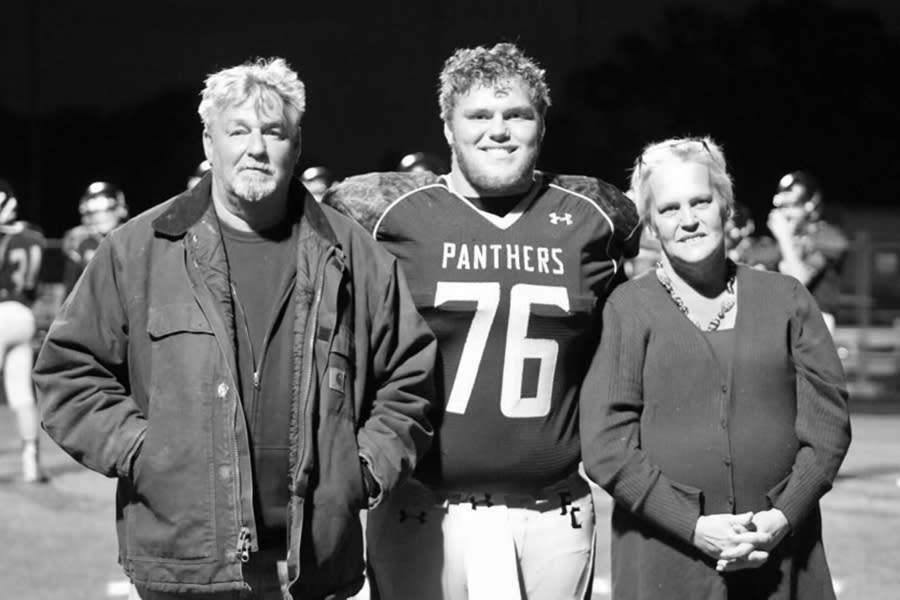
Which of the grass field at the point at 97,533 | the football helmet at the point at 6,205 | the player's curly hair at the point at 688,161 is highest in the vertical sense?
the player's curly hair at the point at 688,161

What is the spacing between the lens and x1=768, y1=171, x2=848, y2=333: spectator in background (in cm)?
819

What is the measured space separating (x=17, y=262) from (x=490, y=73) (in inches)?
237

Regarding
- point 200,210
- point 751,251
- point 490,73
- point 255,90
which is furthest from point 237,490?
point 751,251

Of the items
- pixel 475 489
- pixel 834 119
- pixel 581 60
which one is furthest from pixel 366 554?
pixel 834 119

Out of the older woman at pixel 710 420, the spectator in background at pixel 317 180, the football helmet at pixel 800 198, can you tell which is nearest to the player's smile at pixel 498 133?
the older woman at pixel 710 420

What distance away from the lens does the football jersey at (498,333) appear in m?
3.48

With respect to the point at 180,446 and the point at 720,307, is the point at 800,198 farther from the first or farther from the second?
the point at 180,446

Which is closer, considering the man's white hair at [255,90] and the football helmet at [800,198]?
the man's white hair at [255,90]

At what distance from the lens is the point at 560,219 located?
360cm

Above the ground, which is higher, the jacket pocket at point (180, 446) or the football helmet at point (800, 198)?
the football helmet at point (800, 198)

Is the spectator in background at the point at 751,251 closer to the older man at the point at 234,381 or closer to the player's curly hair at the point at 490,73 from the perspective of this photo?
the player's curly hair at the point at 490,73

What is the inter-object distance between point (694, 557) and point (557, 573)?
467 millimetres

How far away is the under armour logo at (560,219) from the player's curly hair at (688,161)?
0.22 meters

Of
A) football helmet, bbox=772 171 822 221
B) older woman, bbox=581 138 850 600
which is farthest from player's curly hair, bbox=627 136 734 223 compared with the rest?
football helmet, bbox=772 171 822 221
